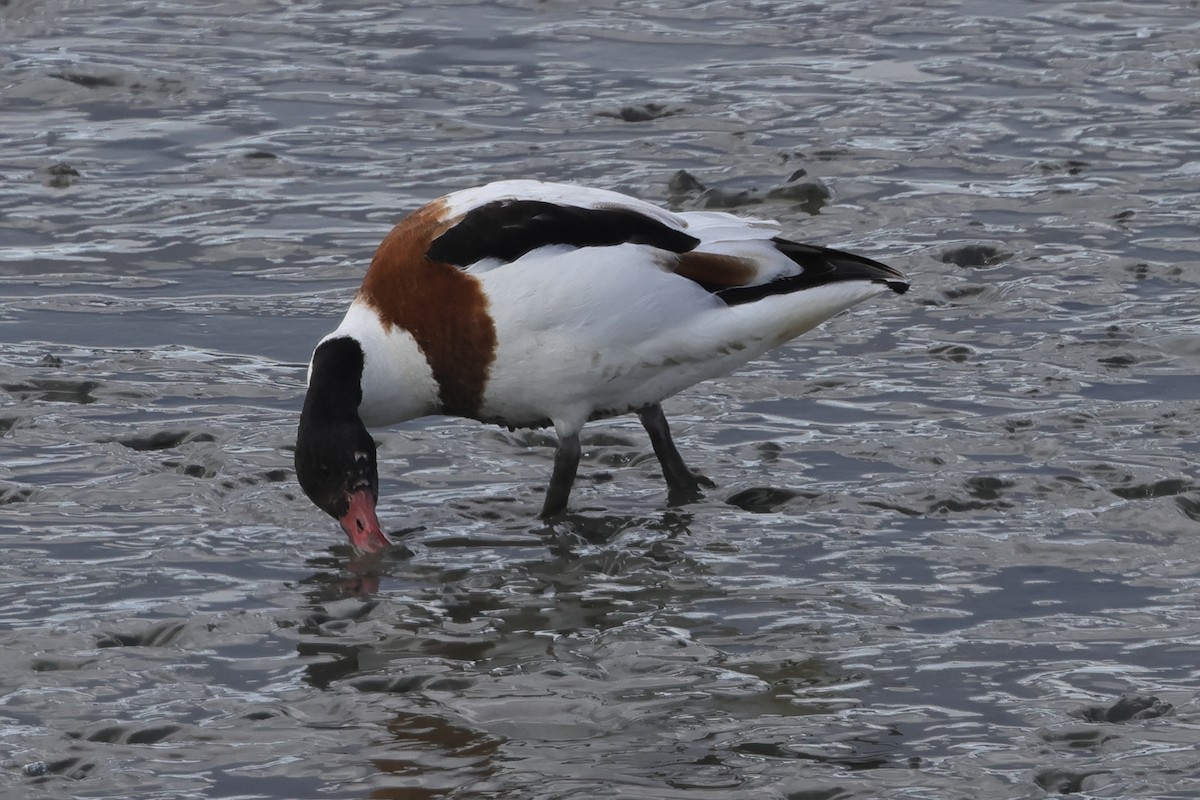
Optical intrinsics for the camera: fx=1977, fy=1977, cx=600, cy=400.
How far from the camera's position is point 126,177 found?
1146cm

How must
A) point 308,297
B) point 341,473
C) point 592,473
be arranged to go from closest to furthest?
point 341,473
point 592,473
point 308,297

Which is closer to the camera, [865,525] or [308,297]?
[865,525]

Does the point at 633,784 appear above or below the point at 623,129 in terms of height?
below

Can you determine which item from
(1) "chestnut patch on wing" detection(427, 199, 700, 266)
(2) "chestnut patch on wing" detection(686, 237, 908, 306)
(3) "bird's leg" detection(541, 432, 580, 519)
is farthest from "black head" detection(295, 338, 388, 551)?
(2) "chestnut patch on wing" detection(686, 237, 908, 306)

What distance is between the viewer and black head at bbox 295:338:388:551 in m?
7.05

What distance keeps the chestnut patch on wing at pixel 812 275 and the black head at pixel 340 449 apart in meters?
1.36

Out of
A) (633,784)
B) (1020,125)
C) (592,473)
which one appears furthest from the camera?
(1020,125)

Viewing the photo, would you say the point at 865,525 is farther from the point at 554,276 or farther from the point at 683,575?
the point at 554,276

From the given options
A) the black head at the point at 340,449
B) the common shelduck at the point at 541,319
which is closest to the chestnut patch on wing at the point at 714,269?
the common shelduck at the point at 541,319

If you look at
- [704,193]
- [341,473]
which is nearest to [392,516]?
[341,473]

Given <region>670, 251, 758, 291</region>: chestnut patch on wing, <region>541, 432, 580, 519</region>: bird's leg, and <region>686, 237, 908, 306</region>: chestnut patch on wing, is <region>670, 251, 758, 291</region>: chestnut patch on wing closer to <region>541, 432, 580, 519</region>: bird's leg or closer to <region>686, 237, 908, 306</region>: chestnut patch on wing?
<region>686, 237, 908, 306</region>: chestnut patch on wing

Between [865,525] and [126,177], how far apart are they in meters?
5.96

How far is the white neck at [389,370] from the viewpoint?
716cm

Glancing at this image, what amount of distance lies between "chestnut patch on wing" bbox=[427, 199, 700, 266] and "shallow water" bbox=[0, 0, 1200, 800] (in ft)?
3.39
